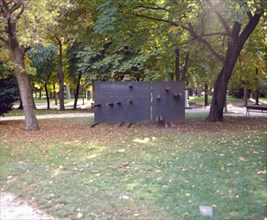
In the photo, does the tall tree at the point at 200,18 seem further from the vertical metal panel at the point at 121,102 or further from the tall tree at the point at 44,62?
the tall tree at the point at 44,62

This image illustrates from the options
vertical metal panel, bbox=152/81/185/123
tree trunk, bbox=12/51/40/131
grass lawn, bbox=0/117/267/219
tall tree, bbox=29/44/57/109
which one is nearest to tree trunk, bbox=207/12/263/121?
vertical metal panel, bbox=152/81/185/123

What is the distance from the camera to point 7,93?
606 inches

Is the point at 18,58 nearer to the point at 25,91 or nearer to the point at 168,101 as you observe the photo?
the point at 25,91

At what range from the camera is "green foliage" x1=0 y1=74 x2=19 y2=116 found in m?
15.3

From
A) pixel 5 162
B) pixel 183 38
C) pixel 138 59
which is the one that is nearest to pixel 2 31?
pixel 5 162

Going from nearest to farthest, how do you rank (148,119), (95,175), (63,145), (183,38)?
(95,175), (63,145), (148,119), (183,38)

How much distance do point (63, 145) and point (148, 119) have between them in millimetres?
6946

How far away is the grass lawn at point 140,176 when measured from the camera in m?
4.71

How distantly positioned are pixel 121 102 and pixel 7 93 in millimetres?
5223

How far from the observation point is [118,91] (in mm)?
15508

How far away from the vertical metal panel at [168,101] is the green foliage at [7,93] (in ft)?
21.2

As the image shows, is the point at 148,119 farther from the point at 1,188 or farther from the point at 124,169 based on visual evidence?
the point at 1,188

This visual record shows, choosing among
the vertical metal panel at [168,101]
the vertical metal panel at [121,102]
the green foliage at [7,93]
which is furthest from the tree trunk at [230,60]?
the green foliage at [7,93]

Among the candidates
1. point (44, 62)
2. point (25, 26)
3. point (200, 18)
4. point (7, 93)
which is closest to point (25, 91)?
point (25, 26)
